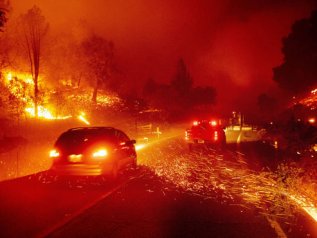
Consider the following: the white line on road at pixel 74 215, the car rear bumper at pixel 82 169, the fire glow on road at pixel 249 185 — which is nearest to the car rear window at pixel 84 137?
the car rear bumper at pixel 82 169

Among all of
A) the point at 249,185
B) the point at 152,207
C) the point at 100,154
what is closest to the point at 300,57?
the point at 249,185

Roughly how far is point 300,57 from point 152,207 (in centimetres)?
3700

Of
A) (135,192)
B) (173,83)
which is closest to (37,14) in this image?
(135,192)

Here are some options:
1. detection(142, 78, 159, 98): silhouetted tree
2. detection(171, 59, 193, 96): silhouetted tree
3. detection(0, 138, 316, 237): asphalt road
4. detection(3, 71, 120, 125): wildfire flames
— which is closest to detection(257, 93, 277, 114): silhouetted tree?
detection(171, 59, 193, 96): silhouetted tree

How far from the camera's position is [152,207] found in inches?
317

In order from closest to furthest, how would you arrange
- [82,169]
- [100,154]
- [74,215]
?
[74,215] < [82,169] < [100,154]

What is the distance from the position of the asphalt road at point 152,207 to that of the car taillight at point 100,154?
0.81 m

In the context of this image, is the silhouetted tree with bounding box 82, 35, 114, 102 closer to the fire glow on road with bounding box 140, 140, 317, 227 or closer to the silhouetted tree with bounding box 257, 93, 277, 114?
the fire glow on road with bounding box 140, 140, 317, 227

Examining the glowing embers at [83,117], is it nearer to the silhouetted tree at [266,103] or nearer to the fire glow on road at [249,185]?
the fire glow on road at [249,185]

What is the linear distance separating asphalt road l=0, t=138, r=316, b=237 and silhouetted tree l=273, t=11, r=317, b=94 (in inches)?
1182

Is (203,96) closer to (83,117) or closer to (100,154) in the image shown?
(83,117)

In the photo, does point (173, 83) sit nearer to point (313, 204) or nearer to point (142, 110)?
point (142, 110)

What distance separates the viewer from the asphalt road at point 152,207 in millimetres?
6371

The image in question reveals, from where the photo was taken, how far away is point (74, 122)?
31.9 meters
